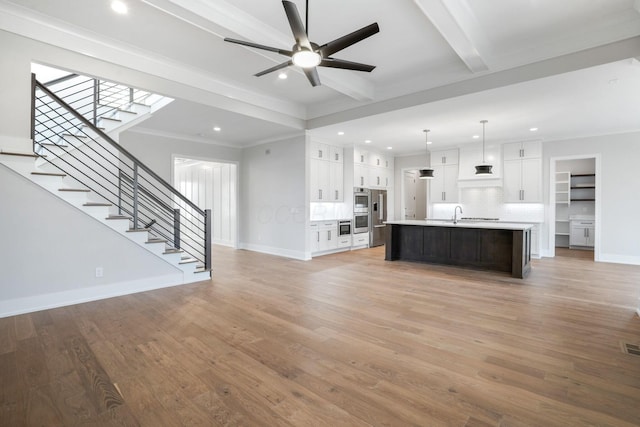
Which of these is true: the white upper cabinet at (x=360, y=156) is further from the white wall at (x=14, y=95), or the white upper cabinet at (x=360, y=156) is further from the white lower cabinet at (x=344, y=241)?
Result: the white wall at (x=14, y=95)

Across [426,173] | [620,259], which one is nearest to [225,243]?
[426,173]

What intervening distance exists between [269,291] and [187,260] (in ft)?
5.21

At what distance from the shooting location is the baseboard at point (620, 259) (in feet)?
21.4

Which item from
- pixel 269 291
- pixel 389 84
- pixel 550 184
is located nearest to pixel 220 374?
pixel 269 291

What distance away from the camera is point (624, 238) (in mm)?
6598

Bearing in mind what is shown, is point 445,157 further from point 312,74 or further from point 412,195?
point 312,74

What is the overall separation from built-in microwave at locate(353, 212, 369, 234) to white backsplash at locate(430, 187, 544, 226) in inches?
91.2

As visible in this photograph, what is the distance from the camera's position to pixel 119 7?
3240mm

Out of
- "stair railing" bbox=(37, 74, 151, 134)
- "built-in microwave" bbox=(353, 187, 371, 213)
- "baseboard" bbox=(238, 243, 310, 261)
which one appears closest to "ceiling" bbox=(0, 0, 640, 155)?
"stair railing" bbox=(37, 74, 151, 134)

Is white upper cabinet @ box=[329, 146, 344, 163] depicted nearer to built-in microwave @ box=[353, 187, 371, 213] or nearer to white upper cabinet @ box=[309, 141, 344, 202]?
white upper cabinet @ box=[309, 141, 344, 202]

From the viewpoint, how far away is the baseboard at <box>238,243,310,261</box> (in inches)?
275

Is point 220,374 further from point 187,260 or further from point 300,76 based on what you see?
point 300,76

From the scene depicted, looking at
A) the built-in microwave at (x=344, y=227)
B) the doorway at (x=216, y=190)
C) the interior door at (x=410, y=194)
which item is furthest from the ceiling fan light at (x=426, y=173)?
the doorway at (x=216, y=190)

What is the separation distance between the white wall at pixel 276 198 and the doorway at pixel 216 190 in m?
0.44
